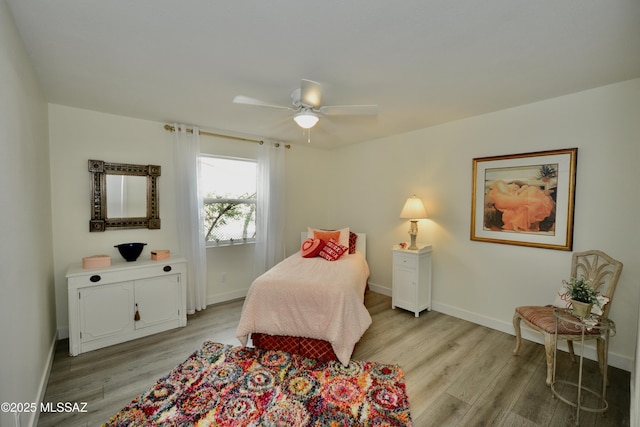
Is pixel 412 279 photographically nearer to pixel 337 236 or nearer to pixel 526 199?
pixel 337 236

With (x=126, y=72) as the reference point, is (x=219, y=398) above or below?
below

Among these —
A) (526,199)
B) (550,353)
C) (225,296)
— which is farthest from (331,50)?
(225,296)

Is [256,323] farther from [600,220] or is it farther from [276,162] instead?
[600,220]

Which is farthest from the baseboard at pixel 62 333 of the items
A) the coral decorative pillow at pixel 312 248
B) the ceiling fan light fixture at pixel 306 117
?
the ceiling fan light fixture at pixel 306 117

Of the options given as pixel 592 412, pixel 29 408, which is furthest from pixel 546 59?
pixel 29 408

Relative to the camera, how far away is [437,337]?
114 inches

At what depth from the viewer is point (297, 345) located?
254cm

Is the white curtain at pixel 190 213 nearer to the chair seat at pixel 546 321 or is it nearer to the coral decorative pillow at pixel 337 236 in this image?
the coral decorative pillow at pixel 337 236

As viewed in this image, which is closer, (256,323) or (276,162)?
(256,323)

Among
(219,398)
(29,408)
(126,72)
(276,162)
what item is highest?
(126,72)

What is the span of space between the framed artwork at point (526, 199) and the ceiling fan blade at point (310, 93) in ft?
6.91

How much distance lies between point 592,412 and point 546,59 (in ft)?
8.06

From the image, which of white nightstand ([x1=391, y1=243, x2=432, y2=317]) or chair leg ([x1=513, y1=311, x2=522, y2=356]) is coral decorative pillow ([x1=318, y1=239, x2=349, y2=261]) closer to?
white nightstand ([x1=391, y1=243, x2=432, y2=317])

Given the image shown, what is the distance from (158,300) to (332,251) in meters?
2.07
